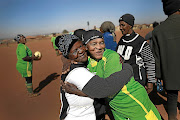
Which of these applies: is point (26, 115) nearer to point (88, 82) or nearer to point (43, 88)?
point (43, 88)

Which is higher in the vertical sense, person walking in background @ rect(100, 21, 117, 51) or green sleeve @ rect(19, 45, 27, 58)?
person walking in background @ rect(100, 21, 117, 51)

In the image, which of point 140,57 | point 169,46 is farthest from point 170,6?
point 140,57

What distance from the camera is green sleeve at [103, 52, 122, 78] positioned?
4.62 feet

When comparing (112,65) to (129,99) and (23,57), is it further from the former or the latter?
(23,57)

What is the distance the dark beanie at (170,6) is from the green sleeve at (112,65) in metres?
1.34

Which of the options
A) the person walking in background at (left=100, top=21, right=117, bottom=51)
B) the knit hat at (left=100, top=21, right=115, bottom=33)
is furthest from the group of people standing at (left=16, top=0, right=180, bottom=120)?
the knit hat at (left=100, top=21, right=115, bottom=33)

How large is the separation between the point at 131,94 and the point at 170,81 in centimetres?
113

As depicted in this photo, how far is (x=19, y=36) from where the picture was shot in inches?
191

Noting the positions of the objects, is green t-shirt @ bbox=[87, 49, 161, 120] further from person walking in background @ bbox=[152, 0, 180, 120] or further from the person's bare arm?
person walking in background @ bbox=[152, 0, 180, 120]

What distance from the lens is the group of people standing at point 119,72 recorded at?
1.28 m

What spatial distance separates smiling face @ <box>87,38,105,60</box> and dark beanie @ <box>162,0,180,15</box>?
1.22 meters

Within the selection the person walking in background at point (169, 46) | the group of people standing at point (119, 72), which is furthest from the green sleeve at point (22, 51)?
the person walking in background at point (169, 46)

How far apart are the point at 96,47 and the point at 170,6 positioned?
134 centimetres

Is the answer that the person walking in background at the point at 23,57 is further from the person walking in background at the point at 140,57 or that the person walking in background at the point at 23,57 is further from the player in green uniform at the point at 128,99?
the player in green uniform at the point at 128,99
